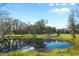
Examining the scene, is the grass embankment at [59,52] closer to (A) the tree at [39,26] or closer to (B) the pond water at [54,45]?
(B) the pond water at [54,45]

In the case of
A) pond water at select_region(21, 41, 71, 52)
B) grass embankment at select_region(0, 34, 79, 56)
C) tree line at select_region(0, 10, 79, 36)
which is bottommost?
grass embankment at select_region(0, 34, 79, 56)

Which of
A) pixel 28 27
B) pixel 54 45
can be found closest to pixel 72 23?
pixel 54 45

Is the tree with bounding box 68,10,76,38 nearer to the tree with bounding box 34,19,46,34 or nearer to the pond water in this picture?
the pond water


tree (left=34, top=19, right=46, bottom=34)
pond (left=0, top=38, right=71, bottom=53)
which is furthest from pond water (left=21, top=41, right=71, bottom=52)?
tree (left=34, top=19, right=46, bottom=34)

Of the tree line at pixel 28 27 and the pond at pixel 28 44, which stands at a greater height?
the tree line at pixel 28 27

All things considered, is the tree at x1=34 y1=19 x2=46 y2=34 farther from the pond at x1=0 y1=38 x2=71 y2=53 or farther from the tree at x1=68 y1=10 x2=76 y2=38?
the tree at x1=68 y1=10 x2=76 y2=38

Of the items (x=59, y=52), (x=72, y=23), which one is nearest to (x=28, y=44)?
(x=59, y=52)

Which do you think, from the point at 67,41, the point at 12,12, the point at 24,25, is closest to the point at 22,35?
the point at 24,25

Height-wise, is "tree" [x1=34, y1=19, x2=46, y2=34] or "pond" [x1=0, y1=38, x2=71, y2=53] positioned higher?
"tree" [x1=34, y1=19, x2=46, y2=34]

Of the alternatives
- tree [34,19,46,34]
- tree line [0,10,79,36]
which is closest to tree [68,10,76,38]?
tree line [0,10,79,36]

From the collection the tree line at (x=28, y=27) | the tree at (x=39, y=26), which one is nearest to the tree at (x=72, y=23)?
the tree line at (x=28, y=27)

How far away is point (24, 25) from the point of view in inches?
69.7

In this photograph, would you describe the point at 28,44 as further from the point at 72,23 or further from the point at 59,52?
the point at 72,23

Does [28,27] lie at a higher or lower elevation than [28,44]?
higher
